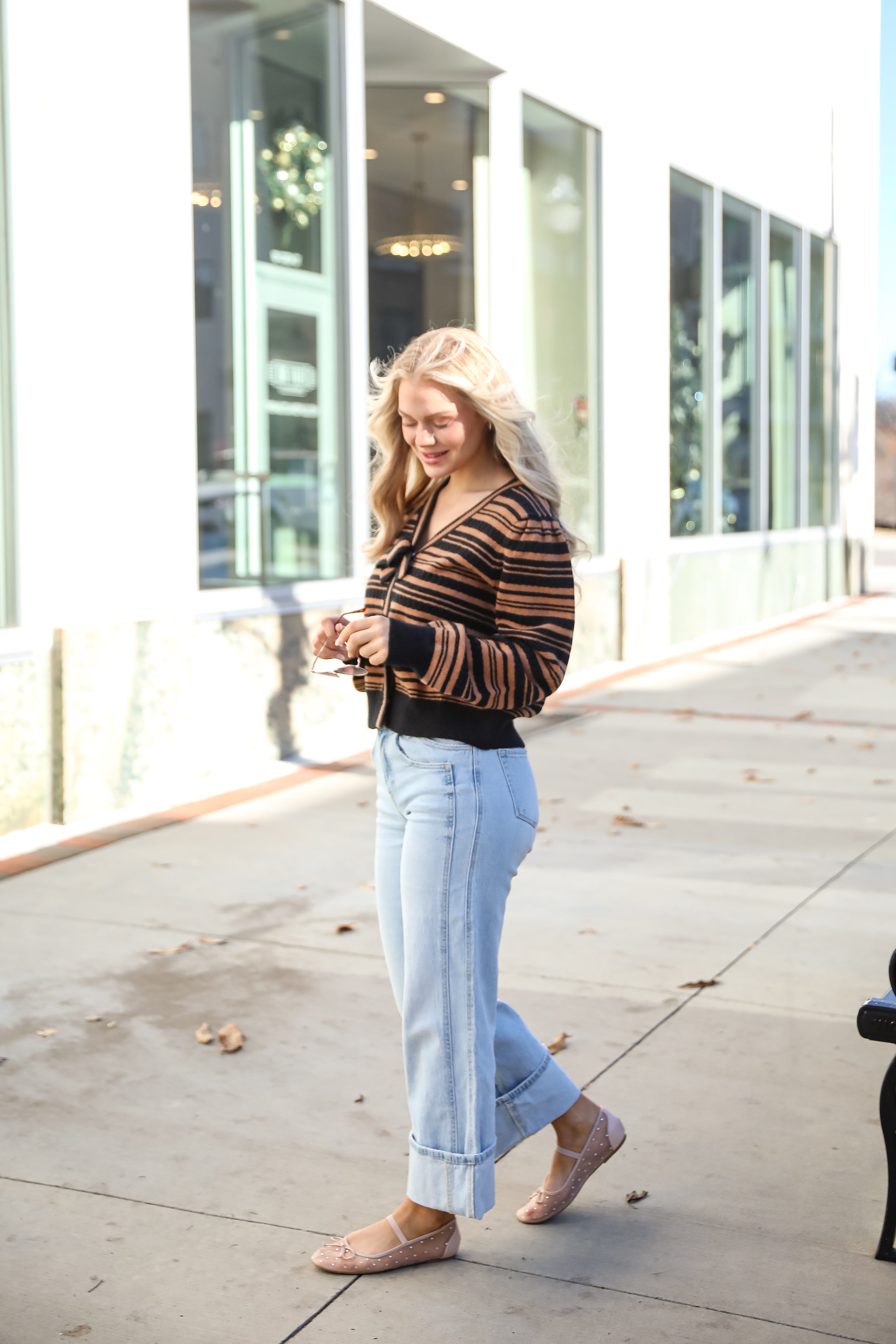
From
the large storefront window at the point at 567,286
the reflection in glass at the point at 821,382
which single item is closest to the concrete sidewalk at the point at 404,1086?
the large storefront window at the point at 567,286

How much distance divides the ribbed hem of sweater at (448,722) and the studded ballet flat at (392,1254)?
0.97m

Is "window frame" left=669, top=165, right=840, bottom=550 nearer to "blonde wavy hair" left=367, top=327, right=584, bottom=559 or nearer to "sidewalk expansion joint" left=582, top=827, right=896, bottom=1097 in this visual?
"sidewalk expansion joint" left=582, top=827, right=896, bottom=1097

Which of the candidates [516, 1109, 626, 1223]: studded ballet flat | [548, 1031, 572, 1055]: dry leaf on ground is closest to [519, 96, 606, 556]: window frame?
[548, 1031, 572, 1055]: dry leaf on ground

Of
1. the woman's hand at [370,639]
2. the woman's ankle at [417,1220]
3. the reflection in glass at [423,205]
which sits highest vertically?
the reflection in glass at [423,205]

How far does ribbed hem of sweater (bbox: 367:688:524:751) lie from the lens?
2855 millimetres

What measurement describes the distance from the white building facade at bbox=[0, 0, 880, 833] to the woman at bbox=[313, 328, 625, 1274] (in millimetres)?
251

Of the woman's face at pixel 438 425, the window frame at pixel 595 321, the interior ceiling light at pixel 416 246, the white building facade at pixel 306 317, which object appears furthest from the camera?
the interior ceiling light at pixel 416 246

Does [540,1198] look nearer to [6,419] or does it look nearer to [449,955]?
[449,955]

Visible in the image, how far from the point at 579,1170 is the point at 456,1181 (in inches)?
16.8

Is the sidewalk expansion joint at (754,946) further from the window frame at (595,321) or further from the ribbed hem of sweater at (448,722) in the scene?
the window frame at (595,321)

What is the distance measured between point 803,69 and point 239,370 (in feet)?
35.1

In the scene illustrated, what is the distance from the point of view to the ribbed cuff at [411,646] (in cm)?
268

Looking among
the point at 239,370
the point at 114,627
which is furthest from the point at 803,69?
the point at 114,627

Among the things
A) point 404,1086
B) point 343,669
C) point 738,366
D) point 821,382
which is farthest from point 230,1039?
point 821,382
